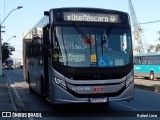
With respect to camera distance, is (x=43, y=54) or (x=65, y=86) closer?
(x=65, y=86)

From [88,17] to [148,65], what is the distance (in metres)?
31.3

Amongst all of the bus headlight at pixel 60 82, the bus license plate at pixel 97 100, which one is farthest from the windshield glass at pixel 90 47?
the bus license plate at pixel 97 100

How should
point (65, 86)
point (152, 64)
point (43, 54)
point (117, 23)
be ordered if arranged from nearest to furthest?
point (65, 86) < point (117, 23) < point (43, 54) < point (152, 64)

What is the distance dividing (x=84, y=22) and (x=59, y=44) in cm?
113

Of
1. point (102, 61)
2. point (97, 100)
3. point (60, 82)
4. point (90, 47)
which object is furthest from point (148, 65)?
point (60, 82)

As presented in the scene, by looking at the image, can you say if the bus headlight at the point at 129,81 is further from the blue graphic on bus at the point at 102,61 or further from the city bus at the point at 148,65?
the city bus at the point at 148,65

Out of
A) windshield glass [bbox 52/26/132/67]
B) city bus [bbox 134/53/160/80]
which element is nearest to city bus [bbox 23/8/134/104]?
windshield glass [bbox 52/26/132/67]

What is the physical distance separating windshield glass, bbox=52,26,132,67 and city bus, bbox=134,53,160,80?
2861cm

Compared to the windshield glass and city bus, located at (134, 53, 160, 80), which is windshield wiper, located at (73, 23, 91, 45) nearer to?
the windshield glass

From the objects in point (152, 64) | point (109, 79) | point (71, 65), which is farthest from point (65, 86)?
point (152, 64)

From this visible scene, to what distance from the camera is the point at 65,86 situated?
40.1ft

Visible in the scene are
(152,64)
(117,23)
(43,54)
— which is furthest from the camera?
(152,64)

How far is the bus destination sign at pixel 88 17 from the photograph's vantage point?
1275 cm

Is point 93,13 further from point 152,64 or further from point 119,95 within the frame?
point 152,64
